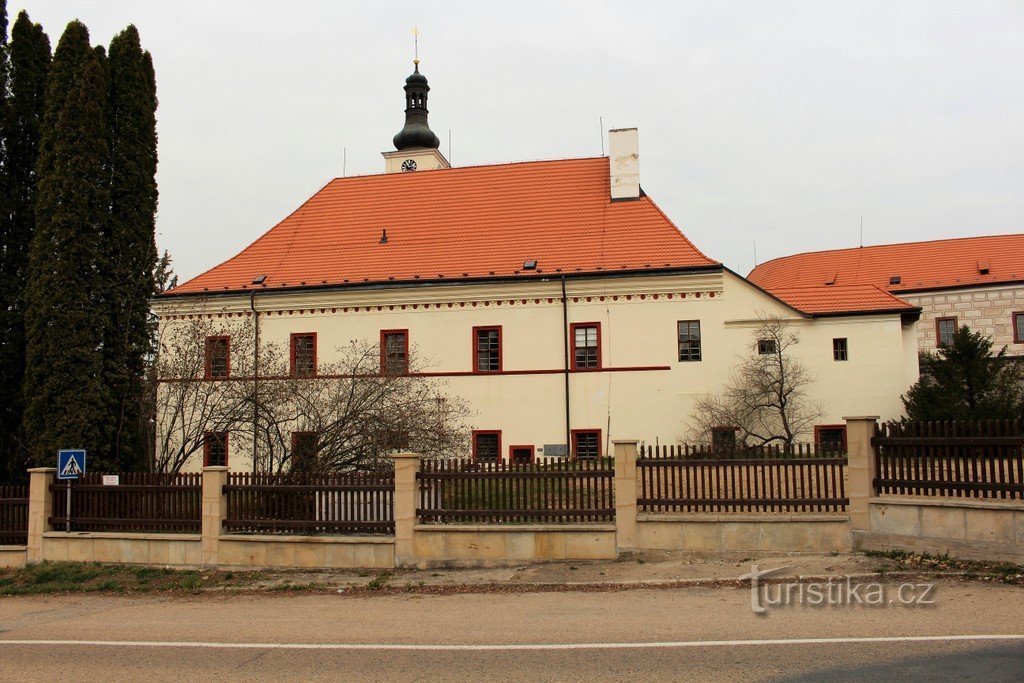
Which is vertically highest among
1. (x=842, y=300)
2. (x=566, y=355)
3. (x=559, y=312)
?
(x=842, y=300)

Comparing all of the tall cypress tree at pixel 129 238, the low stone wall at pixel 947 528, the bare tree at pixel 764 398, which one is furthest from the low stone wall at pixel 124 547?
the bare tree at pixel 764 398

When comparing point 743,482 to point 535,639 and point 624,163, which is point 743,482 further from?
point 624,163

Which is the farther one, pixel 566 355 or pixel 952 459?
pixel 566 355

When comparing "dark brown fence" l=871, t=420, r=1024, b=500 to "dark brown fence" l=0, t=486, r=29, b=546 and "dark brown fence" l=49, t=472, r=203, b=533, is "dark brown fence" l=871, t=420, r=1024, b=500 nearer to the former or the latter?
"dark brown fence" l=49, t=472, r=203, b=533

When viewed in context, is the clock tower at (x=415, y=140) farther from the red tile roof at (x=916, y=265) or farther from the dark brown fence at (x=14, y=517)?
the dark brown fence at (x=14, y=517)

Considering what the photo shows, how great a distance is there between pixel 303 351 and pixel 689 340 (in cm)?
1346

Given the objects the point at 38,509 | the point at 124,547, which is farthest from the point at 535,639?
the point at 38,509

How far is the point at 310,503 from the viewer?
14750 millimetres

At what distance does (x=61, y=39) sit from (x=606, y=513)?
17.7 meters

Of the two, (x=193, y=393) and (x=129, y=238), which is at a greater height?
(x=129, y=238)

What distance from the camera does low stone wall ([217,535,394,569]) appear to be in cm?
1405

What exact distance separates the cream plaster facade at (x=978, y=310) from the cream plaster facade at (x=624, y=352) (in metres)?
15.4

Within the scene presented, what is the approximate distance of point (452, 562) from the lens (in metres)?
13.7

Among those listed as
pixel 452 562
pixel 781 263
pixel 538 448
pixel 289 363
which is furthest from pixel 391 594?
pixel 781 263
